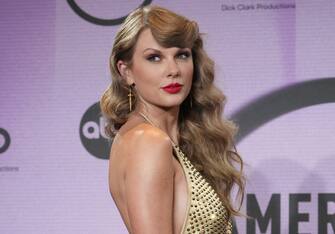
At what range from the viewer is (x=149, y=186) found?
1.64 meters

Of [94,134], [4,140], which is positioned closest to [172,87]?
[94,134]

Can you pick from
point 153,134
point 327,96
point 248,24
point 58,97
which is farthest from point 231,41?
point 153,134

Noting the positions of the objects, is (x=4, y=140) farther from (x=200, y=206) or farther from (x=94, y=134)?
(x=200, y=206)

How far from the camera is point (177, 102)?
1864 millimetres

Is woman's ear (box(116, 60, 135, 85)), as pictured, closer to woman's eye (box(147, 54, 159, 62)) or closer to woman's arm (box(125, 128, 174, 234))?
woman's eye (box(147, 54, 159, 62))

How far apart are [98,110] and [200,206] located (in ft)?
3.46

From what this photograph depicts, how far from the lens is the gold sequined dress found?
1.78m

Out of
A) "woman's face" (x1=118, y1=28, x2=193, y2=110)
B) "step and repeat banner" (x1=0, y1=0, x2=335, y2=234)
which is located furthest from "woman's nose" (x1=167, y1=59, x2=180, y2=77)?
"step and repeat banner" (x1=0, y1=0, x2=335, y2=234)

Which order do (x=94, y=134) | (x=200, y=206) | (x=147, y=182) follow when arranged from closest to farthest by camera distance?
(x=147, y=182) → (x=200, y=206) → (x=94, y=134)

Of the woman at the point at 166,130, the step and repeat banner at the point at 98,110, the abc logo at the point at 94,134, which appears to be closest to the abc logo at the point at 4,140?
the step and repeat banner at the point at 98,110

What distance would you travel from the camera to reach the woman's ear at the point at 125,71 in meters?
1.90

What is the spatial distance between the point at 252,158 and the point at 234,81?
277 millimetres

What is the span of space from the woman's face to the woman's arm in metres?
0.18

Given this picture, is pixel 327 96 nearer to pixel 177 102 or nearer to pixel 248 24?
pixel 248 24
